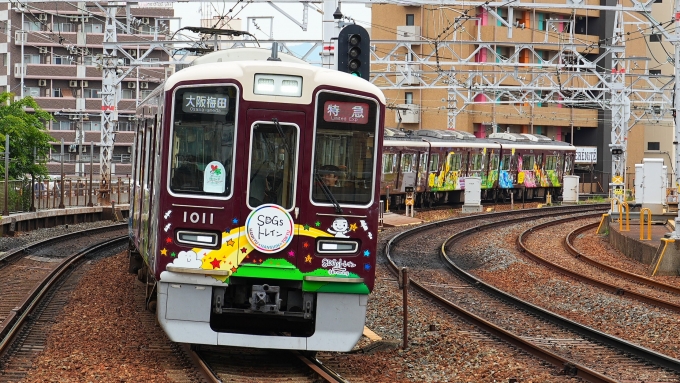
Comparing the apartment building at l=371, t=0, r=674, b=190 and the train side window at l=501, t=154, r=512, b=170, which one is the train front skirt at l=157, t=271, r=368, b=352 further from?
the apartment building at l=371, t=0, r=674, b=190

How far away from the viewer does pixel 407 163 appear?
3297 centimetres

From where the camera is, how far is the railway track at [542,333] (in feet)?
29.0

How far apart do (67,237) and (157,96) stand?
44.9 feet

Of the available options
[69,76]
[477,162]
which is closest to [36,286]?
[477,162]

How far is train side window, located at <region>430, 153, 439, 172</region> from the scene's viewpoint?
34.9 meters

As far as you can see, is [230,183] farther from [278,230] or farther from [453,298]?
[453,298]

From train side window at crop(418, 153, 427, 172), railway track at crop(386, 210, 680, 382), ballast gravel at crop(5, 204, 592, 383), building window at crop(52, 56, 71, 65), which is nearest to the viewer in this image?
ballast gravel at crop(5, 204, 592, 383)

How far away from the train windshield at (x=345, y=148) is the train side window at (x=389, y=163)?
72.5 feet

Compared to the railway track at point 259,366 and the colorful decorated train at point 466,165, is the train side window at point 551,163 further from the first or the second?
the railway track at point 259,366

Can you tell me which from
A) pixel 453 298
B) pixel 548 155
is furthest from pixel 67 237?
pixel 548 155

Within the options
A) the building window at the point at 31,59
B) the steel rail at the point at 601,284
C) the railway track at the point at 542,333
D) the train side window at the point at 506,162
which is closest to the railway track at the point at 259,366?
the railway track at the point at 542,333

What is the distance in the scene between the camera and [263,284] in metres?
8.44

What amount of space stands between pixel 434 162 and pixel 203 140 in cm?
2697

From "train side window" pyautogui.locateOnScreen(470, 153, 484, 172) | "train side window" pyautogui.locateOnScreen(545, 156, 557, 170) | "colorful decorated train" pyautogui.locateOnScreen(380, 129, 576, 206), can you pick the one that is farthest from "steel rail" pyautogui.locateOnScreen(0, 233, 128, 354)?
"train side window" pyautogui.locateOnScreen(545, 156, 557, 170)
